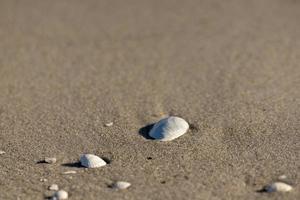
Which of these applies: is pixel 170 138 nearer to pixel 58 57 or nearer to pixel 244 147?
pixel 244 147

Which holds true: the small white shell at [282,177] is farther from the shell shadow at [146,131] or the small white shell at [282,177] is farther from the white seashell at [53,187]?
the white seashell at [53,187]

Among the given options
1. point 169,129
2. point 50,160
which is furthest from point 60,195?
point 169,129

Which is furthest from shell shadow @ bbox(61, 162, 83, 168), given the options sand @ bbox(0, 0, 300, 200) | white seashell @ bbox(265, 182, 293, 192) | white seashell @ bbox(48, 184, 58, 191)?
white seashell @ bbox(265, 182, 293, 192)

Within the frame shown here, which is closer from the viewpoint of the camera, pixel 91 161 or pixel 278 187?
pixel 278 187

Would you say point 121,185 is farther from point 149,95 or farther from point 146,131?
point 149,95

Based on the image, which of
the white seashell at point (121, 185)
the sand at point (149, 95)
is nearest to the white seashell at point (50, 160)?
the sand at point (149, 95)

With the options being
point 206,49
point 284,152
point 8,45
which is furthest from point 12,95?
point 284,152

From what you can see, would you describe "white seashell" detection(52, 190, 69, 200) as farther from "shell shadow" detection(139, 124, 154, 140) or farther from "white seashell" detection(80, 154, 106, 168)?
"shell shadow" detection(139, 124, 154, 140)
